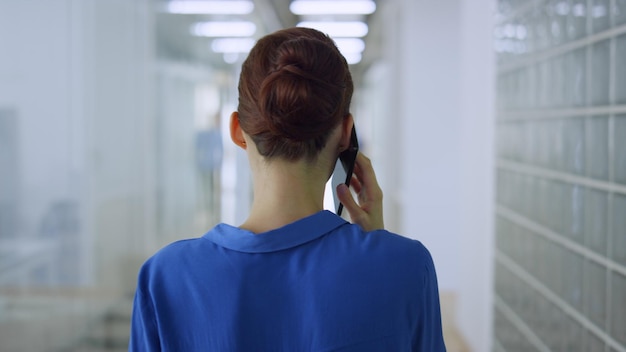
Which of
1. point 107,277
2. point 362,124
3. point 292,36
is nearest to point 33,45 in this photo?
point 107,277

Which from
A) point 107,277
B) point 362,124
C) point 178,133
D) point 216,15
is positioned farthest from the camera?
point 362,124

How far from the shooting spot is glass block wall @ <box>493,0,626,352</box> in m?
2.15

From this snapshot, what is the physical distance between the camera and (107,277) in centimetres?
362

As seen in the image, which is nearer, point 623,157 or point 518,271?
point 623,157

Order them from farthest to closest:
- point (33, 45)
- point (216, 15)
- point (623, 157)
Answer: point (216, 15)
point (33, 45)
point (623, 157)

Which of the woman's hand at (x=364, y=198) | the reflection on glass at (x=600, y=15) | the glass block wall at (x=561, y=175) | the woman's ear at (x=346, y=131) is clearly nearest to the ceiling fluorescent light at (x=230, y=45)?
the glass block wall at (x=561, y=175)

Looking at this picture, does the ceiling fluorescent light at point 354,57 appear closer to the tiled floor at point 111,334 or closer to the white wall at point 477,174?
the white wall at point 477,174

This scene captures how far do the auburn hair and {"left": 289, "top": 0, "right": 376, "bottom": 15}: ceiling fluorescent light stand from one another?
819cm

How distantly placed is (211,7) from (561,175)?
12.6 ft

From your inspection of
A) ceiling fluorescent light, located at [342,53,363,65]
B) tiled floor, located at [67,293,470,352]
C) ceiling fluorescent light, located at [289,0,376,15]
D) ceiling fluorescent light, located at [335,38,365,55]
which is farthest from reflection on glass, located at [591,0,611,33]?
ceiling fluorescent light, located at [342,53,363,65]

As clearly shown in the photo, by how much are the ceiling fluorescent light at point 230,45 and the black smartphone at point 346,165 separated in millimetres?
5053

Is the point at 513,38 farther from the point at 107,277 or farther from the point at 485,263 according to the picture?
the point at 107,277

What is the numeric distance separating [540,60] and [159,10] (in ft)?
7.71

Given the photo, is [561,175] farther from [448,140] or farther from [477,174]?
[448,140]
